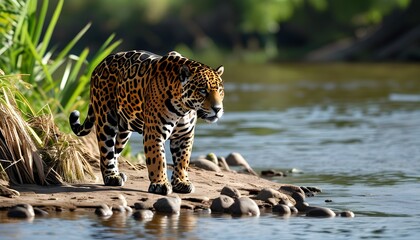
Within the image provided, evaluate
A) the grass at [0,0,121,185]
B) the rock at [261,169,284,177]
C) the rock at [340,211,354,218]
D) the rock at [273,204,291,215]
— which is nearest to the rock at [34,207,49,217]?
the grass at [0,0,121,185]

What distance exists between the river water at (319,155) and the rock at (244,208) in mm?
93

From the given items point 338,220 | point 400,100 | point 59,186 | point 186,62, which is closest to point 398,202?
point 338,220

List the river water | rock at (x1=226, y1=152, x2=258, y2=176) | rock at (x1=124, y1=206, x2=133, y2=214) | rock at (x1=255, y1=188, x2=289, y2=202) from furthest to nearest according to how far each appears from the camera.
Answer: rock at (x1=226, y1=152, x2=258, y2=176) → rock at (x1=255, y1=188, x2=289, y2=202) → rock at (x1=124, y1=206, x2=133, y2=214) → the river water

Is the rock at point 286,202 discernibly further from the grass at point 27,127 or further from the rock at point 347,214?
the grass at point 27,127

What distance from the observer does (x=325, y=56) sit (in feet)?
201

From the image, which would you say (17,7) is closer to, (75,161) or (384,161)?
(75,161)

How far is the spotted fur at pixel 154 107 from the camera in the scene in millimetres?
12656

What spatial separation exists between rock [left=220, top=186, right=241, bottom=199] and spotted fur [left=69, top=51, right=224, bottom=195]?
1.10 feet

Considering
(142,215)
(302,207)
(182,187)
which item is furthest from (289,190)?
(142,215)

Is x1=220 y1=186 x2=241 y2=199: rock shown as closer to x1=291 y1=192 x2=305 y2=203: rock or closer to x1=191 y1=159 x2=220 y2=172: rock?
x1=291 y1=192 x2=305 y2=203: rock

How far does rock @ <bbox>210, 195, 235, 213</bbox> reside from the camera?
12312 mm

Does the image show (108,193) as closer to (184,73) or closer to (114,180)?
(114,180)

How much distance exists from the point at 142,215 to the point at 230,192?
1.50m

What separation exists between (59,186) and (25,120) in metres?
1.16
